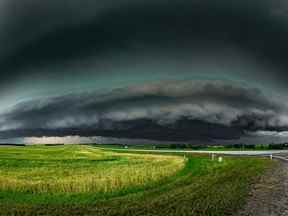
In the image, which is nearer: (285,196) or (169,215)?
(169,215)

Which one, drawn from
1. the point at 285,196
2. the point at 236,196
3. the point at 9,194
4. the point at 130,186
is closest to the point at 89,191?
the point at 130,186

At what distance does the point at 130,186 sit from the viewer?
27.1 m

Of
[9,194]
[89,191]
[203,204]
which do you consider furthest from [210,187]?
[9,194]

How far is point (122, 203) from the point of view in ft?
63.8

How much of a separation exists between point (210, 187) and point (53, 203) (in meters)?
11.0

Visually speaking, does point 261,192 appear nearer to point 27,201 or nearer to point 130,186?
point 130,186

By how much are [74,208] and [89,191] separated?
6474 millimetres

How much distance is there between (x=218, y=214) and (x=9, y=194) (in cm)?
1557

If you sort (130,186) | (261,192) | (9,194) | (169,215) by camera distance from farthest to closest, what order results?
1. (130,186)
2. (9,194)
3. (261,192)
4. (169,215)

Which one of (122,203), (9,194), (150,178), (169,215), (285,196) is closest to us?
(169,215)

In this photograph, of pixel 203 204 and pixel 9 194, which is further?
pixel 9 194

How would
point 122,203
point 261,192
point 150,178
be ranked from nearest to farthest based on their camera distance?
point 122,203 < point 261,192 < point 150,178

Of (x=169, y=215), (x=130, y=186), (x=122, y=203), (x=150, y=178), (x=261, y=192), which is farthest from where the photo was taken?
(x=150, y=178)

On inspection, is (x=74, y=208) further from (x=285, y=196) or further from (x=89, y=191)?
(x=285, y=196)
